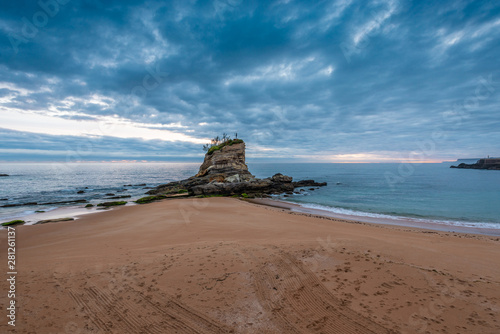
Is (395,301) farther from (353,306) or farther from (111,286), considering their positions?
(111,286)

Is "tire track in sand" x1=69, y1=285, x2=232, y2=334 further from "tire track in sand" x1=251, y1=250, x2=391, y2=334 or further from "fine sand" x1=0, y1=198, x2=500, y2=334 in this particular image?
"tire track in sand" x1=251, y1=250, x2=391, y2=334

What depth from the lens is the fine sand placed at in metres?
5.00

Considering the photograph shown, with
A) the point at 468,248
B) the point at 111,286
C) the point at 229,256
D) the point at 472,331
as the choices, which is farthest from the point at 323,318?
the point at 468,248

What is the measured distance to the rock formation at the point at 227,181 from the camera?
37.7 m

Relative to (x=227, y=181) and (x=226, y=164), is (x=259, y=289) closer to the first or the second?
(x=227, y=181)

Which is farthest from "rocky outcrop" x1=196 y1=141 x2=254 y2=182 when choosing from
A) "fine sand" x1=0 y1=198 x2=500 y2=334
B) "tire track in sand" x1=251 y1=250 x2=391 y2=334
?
"tire track in sand" x1=251 y1=250 x2=391 y2=334

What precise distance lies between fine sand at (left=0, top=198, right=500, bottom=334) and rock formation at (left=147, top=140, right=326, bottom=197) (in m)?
27.1

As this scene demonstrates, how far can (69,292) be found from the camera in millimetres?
6285

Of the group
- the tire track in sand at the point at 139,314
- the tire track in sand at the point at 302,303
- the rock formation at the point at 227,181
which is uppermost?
the rock formation at the point at 227,181

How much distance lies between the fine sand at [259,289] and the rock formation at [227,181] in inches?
1066

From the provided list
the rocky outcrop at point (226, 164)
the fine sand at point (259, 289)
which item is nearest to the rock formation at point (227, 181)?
the rocky outcrop at point (226, 164)

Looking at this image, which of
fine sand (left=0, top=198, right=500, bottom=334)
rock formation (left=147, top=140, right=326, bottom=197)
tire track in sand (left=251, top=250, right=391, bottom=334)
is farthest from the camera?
rock formation (left=147, top=140, right=326, bottom=197)

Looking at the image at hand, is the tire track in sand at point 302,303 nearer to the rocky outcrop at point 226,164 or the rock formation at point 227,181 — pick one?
the rock formation at point 227,181

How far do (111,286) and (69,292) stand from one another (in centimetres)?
108
